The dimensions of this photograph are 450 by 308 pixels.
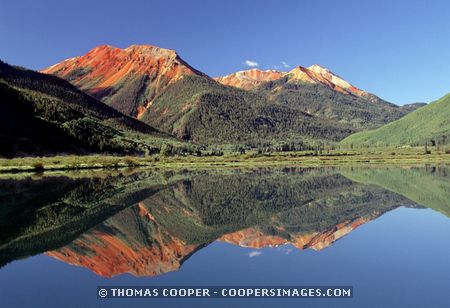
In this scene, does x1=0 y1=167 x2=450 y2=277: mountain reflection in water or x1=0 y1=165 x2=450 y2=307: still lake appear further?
x1=0 y1=167 x2=450 y2=277: mountain reflection in water

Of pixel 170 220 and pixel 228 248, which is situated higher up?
pixel 170 220

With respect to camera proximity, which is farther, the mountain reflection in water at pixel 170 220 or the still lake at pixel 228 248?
the mountain reflection in water at pixel 170 220

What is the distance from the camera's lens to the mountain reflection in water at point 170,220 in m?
25.5

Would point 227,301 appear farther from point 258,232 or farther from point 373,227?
point 373,227

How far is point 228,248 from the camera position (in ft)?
86.6

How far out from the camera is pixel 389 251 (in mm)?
→ 24234

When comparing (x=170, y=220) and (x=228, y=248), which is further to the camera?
(x=170, y=220)

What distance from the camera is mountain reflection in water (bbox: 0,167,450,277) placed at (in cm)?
2545

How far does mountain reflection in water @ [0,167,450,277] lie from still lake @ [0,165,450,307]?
114 millimetres

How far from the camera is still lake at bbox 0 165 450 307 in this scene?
1772cm

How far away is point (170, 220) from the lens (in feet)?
125

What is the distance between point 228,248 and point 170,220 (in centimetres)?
1265

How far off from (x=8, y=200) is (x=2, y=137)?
143 m

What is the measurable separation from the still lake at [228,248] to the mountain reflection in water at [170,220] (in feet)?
0.38
